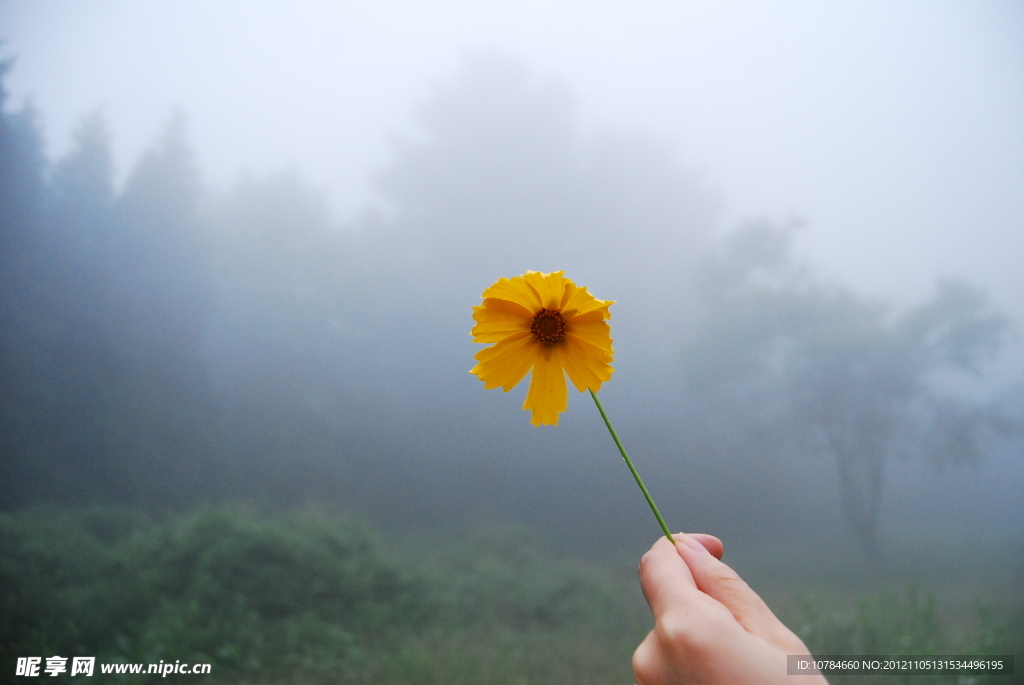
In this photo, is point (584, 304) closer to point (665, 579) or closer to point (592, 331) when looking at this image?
point (592, 331)

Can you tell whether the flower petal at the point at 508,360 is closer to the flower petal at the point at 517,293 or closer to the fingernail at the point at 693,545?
the flower petal at the point at 517,293

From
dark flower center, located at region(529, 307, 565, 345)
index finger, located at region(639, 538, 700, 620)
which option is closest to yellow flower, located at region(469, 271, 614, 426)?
dark flower center, located at region(529, 307, 565, 345)

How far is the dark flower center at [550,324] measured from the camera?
48cm

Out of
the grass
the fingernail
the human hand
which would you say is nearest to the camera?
the human hand

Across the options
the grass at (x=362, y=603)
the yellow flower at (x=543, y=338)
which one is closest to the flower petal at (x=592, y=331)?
the yellow flower at (x=543, y=338)

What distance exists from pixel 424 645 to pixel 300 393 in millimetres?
1121

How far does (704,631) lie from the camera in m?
0.34

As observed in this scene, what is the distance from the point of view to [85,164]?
2.34 m

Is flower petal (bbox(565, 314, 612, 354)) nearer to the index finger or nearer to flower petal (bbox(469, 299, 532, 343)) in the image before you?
flower petal (bbox(469, 299, 532, 343))

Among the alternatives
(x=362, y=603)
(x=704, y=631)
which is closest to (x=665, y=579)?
(x=704, y=631)

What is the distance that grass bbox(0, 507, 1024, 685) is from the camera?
5.90 feet

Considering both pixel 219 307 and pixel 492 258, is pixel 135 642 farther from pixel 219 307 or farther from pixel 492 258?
pixel 492 258

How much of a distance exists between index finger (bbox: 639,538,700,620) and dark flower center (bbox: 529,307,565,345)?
0.62 feet

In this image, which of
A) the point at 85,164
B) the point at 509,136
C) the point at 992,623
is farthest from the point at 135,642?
the point at 992,623
